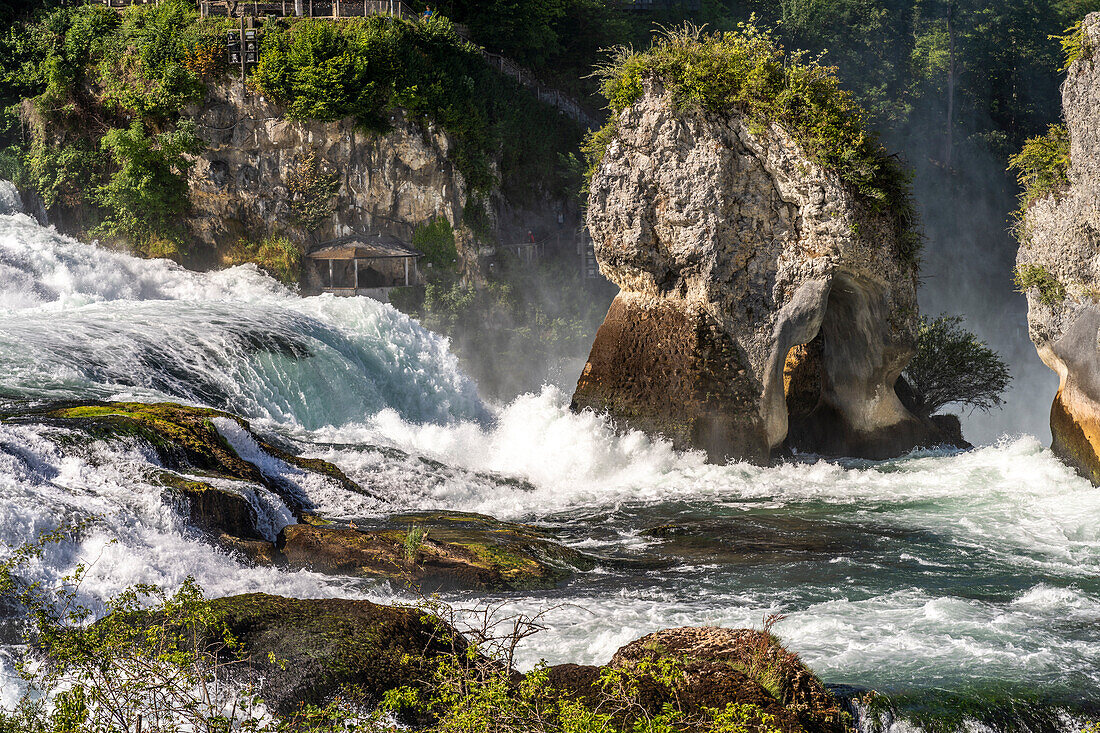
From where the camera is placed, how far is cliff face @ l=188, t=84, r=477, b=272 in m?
25.5

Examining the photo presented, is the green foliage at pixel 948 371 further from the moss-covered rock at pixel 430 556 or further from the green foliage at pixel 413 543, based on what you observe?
the green foliage at pixel 413 543

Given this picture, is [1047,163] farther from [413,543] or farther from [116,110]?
[116,110]

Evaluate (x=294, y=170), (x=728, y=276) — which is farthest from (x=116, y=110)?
(x=728, y=276)

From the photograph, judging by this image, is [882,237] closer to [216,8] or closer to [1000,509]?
[1000,509]

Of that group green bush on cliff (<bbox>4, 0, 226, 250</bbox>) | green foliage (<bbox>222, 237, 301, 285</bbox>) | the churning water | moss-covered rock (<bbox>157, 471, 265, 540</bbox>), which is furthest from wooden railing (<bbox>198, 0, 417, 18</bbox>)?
moss-covered rock (<bbox>157, 471, 265, 540</bbox>)

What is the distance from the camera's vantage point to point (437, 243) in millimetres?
26719

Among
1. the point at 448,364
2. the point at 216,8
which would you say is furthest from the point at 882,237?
the point at 216,8

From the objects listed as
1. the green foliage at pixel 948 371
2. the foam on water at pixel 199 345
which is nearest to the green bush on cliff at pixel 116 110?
the foam on water at pixel 199 345

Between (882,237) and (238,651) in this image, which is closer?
(238,651)

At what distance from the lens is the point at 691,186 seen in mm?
16422

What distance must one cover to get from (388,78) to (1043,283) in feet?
54.1

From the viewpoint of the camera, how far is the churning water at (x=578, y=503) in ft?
24.4

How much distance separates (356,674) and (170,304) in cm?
1312

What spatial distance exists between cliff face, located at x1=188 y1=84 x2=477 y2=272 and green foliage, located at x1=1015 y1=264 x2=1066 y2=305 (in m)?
15.5
